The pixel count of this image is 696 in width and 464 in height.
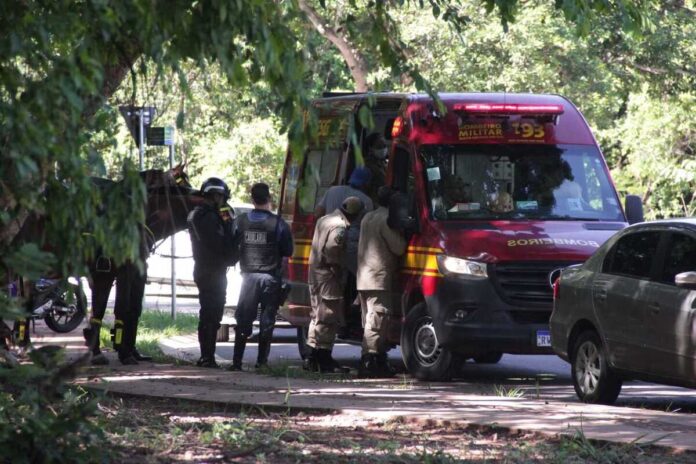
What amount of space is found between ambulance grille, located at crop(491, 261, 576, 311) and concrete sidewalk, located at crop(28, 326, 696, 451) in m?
1.06

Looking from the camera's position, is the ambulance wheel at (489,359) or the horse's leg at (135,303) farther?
the ambulance wheel at (489,359)

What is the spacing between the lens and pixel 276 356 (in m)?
18.3

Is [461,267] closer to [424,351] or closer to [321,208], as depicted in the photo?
[424,351]

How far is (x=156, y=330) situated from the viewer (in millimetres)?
21188

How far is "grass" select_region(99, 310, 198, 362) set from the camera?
17.9 m

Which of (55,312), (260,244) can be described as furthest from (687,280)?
(55,312)

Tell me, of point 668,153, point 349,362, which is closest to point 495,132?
point 349,362

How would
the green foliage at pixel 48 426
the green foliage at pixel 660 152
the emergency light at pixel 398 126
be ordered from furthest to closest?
the green foliage at pixel 660 152 < the emergency light at pixel 398 126 < the green foliage at pixel 48 426

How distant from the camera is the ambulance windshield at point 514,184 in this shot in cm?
1466

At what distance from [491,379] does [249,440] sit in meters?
6.37

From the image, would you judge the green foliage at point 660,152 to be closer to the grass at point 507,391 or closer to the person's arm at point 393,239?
the person's arm at point 393,239

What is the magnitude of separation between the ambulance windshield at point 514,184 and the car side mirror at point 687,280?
3578 mm

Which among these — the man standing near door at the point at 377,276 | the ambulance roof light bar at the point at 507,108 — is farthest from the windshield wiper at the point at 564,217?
the man standing near door at the point at 377,276

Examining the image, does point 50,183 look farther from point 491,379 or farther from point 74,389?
point 491,379
